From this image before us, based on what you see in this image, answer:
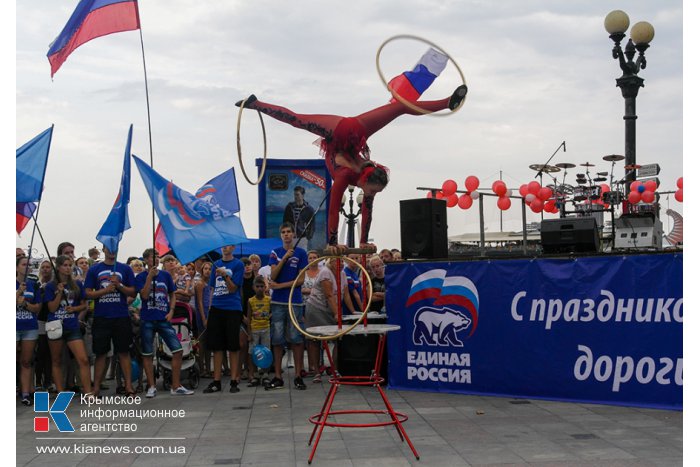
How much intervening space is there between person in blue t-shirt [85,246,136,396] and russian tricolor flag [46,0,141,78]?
3.12m

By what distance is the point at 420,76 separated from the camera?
1203 centimetres

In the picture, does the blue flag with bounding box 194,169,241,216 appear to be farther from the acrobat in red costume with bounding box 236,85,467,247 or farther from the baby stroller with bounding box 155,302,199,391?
the baby stroller with bounding box 155,302,199,391

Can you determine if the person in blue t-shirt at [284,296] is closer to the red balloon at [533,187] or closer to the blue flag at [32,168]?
the blue flag at [32,168]

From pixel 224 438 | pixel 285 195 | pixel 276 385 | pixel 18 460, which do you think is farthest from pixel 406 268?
pixel 285 195

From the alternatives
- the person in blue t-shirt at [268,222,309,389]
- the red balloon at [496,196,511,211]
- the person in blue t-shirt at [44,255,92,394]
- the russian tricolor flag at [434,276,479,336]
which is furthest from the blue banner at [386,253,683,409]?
the red balloon at [496,196,511,211]

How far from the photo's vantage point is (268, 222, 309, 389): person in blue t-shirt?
10.6 m

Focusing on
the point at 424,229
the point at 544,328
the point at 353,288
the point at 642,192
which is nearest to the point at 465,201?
the point at 642,192

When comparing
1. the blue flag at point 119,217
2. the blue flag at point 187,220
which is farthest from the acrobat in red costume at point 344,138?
the blue flag at point 119,217

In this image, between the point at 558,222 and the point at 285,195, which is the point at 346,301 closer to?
the point at 558,222

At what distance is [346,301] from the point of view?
11094mm

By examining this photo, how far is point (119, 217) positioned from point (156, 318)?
1.48m

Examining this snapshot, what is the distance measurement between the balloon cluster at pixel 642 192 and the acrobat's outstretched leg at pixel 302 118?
15100 millimetres

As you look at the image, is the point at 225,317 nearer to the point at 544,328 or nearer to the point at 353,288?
the point at 353,288

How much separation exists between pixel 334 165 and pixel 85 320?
461 centimetres
